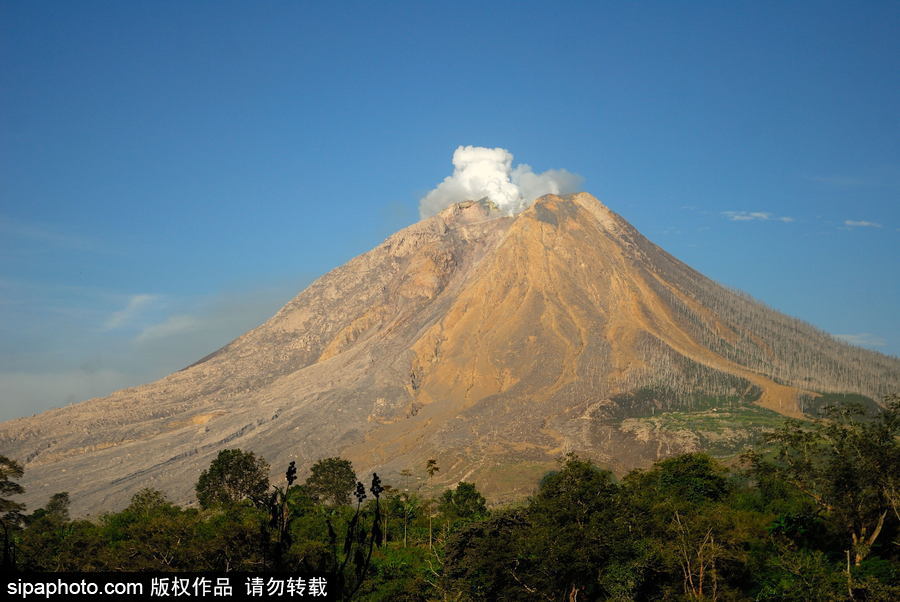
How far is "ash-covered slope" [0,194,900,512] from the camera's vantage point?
137 metres

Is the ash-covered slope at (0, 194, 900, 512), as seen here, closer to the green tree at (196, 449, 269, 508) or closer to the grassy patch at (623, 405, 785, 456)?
the grassy patch at (623, 405, 785, 456)

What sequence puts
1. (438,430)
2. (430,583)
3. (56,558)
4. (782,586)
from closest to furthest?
(782,586) < (56,558) < (430,583) < (438,430)

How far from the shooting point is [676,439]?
128 m

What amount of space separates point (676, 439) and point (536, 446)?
2271 cm

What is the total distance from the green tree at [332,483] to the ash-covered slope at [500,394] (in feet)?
90.3

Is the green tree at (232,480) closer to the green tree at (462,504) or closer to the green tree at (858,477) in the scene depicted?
the green tree at (462,504)

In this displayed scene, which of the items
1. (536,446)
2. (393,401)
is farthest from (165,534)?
(393,401)

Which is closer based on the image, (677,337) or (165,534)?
(165,534)

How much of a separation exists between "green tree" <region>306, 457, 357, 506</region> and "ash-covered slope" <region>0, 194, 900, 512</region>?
90.3 feet

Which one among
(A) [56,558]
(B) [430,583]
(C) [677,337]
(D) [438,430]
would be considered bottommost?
(B) [430,583]

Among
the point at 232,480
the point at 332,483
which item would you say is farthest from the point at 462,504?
the point at 232,480

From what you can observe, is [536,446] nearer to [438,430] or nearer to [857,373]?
[438,430]

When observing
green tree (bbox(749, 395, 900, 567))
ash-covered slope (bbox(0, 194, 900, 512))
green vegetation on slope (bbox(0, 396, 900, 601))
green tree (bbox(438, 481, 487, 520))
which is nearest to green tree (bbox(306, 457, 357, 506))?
green tree (bbox(438, 481, 487, 520))

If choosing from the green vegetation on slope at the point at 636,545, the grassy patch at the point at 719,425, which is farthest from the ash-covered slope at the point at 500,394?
the green vegetation on slope at the point at 636,545
